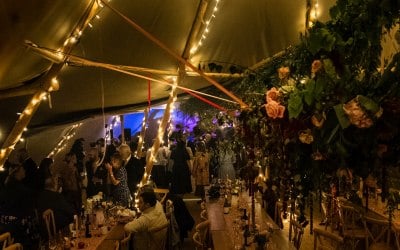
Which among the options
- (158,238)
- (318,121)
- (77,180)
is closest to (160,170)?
(77,180)

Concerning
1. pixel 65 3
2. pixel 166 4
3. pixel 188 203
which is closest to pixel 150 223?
pixel 166 4

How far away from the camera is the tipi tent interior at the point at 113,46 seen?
2827 millimetres

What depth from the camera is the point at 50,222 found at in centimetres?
562

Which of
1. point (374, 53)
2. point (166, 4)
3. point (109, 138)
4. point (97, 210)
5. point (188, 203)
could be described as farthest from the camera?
point (109, 138)

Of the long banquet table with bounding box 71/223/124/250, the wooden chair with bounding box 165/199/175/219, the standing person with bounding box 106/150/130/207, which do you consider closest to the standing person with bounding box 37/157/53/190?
the standing person with bounding box 106/150/130/207

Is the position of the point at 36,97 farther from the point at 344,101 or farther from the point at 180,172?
the point at 180,172

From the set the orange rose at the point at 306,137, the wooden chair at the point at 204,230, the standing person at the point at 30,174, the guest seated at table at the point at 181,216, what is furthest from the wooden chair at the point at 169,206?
the orange rose at the point at 306,137

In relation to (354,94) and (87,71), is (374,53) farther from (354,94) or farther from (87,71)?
(87,71)

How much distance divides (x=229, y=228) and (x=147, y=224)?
1.05 meters

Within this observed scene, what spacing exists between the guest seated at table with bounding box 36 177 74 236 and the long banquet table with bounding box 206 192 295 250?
200 centimetres

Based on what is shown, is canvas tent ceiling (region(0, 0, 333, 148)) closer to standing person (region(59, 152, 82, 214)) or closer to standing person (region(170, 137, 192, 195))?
standing person (region(59, 152, 82, 214))

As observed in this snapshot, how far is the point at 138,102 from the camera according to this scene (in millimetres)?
7027

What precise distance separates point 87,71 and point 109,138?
285 inches

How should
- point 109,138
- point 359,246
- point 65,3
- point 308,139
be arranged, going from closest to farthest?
point 308,139, point 65,3, point 359,246, point 109,138
